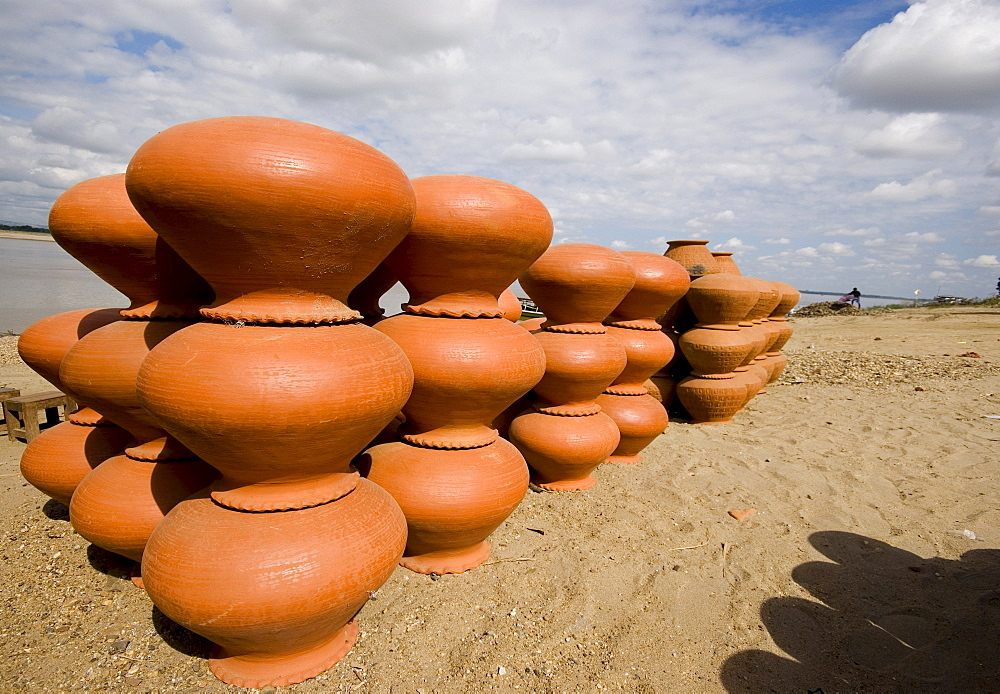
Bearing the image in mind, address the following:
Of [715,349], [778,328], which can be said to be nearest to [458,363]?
[715,349]

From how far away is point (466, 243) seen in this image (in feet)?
8.37

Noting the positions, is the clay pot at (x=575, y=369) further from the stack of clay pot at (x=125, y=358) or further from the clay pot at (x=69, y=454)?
the clay pot at (x=69, y=454)

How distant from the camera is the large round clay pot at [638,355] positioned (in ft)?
14.1

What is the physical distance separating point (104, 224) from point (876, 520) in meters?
4.70

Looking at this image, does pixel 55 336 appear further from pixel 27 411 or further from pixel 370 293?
pixel 27 411

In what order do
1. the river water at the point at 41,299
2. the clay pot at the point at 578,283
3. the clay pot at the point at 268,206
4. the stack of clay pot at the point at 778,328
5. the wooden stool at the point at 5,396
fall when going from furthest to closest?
1. the river water at the point at 41,299
2. the stack of clay pot at the point at 778,328
3. the wooden stool at the point at 5,396
4. the clay pot at the point at 578,283
5. the clay pot at the point at 268,206

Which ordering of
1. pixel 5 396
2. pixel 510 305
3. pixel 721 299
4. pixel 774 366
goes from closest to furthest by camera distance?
1. pixel 510 305
2. pixel 5 396
3. pixel 721 299
4. pixel 774 366

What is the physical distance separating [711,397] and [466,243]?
13.4 ft

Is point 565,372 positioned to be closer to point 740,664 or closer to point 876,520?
point 740,664

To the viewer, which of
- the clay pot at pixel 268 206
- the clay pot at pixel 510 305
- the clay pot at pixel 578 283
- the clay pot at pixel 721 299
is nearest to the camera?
the clay pot at pixel 268 206

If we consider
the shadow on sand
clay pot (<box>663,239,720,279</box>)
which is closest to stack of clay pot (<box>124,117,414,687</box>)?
the shadow on sand

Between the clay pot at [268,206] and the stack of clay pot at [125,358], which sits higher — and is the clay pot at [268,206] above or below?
above

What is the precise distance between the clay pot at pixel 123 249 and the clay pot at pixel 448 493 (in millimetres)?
1186

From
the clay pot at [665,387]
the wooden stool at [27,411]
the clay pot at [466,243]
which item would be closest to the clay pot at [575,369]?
the clay pot at [466,243]
